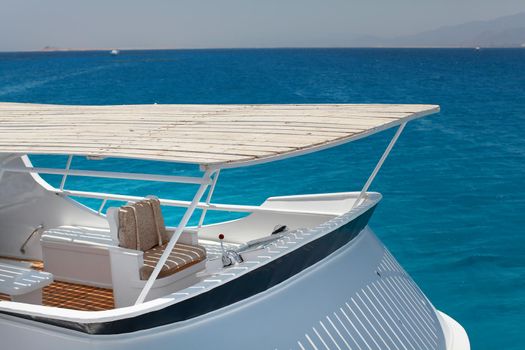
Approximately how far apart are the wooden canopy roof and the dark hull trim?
859 millimetres

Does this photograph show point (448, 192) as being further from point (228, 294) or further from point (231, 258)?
point (228, 294)

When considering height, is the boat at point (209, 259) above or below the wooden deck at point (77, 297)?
above

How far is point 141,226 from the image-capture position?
19.2 ft

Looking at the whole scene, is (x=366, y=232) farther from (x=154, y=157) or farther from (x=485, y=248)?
(x=485, y=248)

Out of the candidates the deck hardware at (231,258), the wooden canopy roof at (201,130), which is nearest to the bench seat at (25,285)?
the wooden canopy roof at (201,130)

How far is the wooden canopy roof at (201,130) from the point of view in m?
4.20

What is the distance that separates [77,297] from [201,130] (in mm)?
2260

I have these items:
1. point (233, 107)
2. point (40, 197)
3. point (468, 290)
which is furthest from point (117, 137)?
point (468, 290)

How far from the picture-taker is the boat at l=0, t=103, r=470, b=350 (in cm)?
420

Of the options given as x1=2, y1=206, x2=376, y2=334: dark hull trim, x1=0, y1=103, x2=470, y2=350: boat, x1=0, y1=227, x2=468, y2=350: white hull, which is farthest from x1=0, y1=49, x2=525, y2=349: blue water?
x1=2, y1=206, x2=376, y2=334: dark hull trim

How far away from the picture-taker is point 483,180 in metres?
19.5

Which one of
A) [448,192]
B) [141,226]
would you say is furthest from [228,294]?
[448,192]

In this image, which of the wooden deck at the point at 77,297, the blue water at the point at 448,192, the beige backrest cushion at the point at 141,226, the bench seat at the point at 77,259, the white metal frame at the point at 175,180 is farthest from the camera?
the blue water at the point at 448,192

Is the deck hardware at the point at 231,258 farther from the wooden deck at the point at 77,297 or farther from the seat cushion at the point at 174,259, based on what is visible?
the wooden deck at the point at 77,297
